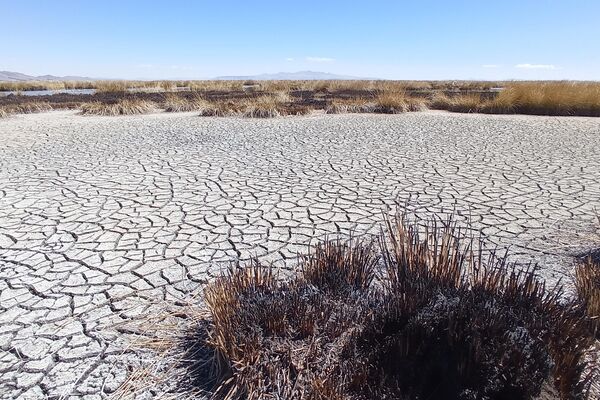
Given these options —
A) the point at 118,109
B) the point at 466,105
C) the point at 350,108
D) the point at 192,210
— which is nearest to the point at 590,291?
the point at 192,210

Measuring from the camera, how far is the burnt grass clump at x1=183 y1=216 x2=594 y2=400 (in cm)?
178

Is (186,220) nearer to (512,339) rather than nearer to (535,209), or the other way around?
(512,339)

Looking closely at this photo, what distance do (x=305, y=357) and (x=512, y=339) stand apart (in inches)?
38.7

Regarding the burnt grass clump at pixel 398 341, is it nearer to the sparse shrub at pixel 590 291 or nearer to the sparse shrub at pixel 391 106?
the sparse shrub at pixel 590 291

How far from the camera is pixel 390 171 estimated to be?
6.52 m

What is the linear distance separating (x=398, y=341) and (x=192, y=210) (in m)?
3.33

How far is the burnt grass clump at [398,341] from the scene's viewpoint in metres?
1.78

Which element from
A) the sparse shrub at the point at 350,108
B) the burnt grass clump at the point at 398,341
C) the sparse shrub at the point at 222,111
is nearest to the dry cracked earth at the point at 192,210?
the burnt grass clump at the point at 398,341

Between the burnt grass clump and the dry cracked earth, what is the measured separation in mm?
658

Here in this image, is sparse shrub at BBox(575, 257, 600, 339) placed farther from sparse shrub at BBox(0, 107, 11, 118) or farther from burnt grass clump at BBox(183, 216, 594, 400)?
sparse shrub at BBox(0, 107, 11, 118)

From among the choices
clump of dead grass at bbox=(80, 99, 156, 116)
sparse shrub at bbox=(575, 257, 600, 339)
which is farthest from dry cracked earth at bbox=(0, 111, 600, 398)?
clump of dead grass at bbox=(80, 99, 156, 116)

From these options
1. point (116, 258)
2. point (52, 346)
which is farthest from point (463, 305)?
point (116, 258)

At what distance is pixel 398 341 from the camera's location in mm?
1973

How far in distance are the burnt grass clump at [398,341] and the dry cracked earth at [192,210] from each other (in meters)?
0.66
